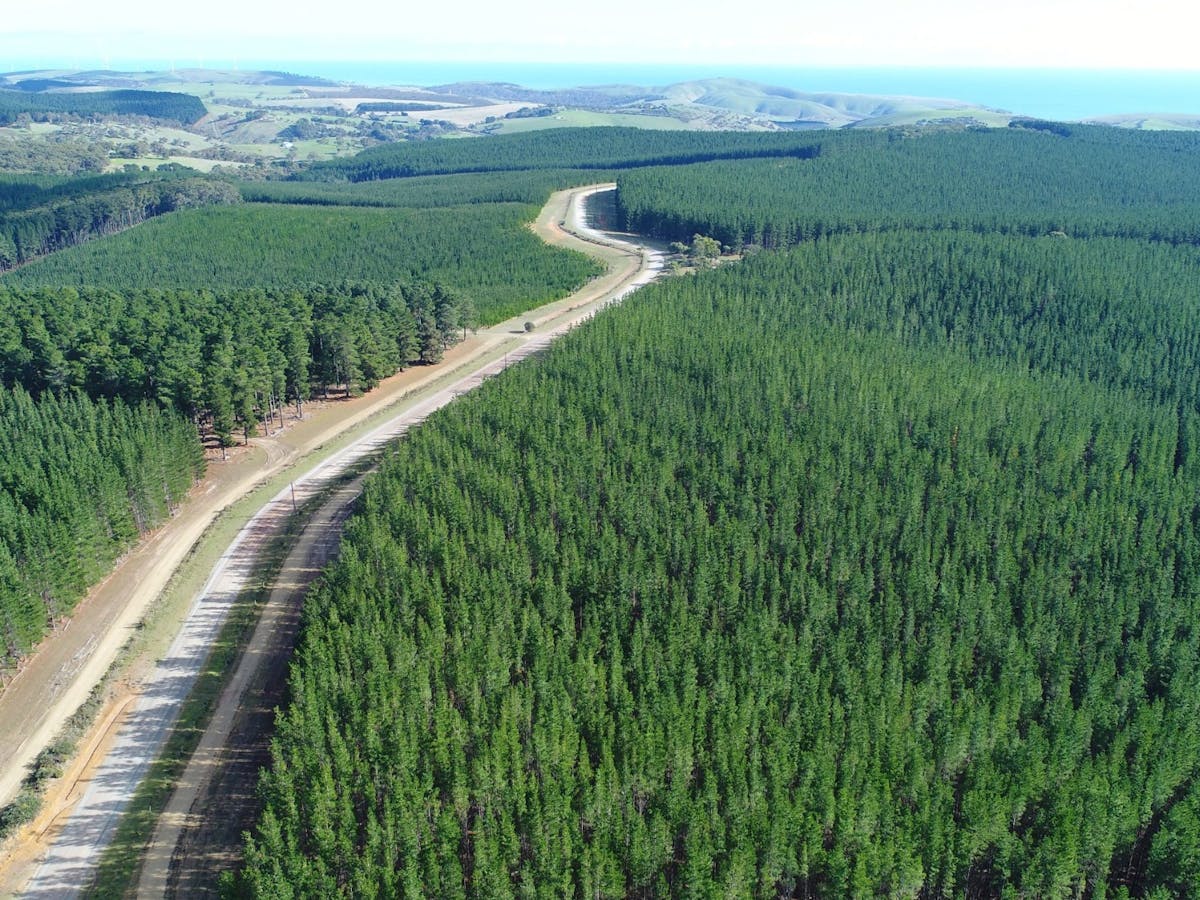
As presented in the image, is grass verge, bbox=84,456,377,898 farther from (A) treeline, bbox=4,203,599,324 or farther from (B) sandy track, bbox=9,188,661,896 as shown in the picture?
(A) treeline, bbox=4,203,599,324

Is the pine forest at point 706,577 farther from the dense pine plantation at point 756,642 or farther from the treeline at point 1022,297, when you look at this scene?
the treeline at point 1022,297

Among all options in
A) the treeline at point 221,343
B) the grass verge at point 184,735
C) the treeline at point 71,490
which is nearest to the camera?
the grass verge at point 184,735

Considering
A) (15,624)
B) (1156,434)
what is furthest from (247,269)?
(1156,434)

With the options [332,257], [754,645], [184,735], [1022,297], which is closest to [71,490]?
[184,735]

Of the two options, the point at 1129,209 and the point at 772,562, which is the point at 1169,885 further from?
the point at 1129,209

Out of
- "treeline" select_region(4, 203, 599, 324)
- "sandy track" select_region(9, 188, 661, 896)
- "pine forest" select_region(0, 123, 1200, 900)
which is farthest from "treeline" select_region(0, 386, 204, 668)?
"treeline" select_region(4, 203, 599, 324)

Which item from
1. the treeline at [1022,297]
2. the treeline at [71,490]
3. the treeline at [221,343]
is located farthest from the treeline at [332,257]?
the treeline at [71,490]
